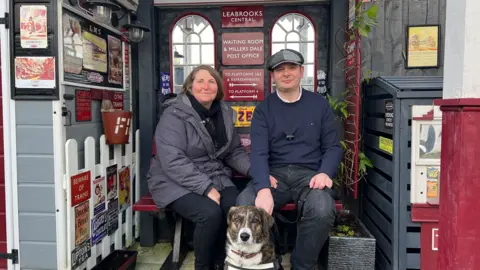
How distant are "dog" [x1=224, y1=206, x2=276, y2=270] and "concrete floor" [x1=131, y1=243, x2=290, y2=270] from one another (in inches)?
36.1

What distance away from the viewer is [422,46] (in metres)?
3.67

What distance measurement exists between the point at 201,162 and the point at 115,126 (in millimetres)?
768

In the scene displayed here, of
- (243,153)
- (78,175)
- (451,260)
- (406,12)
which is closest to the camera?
(451,260)

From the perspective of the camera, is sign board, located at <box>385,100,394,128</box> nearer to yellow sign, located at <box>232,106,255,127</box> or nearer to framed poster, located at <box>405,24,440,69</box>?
framed poster, located at <box>405,24,440,69</box>

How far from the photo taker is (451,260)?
6.11ft

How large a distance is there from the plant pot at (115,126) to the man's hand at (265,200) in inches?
50.2

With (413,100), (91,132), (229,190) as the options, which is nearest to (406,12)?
(413,100)

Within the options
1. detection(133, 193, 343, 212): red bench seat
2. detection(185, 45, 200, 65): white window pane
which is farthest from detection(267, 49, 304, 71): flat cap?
detection(185, 45, 200, 65): white window pane

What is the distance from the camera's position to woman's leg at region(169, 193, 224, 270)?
2.76 meters

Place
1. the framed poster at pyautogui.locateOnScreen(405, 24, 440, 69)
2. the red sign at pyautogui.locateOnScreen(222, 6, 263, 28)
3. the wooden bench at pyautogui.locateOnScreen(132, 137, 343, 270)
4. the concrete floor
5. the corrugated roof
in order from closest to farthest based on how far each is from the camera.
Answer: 1. the corrugated roof
2. the wooden bench at pyautogui.locateOnScreen(132, 137, 343, 270)
3. the concrete floor
4. the framed poster at pyautogui.locateOnScreen(405, 24, 440, 69)
5. the red sign at pyautogui.locateOnScreen(222, 6, 263, 28)

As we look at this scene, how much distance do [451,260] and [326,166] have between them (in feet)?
3.84

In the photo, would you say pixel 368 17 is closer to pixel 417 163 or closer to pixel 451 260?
pixel 417 163

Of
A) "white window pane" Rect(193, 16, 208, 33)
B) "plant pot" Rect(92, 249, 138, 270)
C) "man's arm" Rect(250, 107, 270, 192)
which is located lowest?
"plant pot" Rect(92, 249, 138, 270)

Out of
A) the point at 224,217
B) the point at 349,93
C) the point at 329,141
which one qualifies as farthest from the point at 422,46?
the point at 224,217
